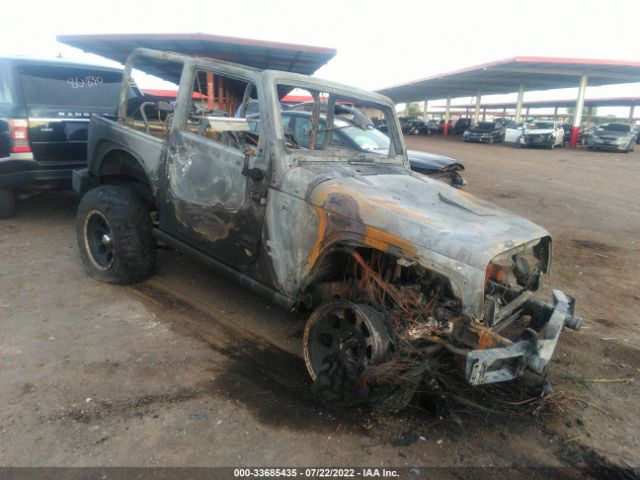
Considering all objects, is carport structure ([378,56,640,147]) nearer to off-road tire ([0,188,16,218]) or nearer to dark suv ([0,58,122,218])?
dark suv ([0,58,122,218])

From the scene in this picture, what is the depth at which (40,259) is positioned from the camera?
16.4 feet

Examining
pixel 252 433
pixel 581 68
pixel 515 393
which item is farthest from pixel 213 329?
pixel 581 68

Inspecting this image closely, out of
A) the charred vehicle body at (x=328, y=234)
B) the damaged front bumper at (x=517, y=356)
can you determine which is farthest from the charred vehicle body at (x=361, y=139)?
the damaged front bumper at (x=517, y=356)

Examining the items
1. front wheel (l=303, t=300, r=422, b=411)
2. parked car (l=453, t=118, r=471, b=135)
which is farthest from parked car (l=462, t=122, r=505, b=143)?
front wheel (l=303, t=300, r=422, b=411)

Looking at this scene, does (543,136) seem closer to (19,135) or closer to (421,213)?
(19,135)

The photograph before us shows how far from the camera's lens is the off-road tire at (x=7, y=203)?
19.8 ft

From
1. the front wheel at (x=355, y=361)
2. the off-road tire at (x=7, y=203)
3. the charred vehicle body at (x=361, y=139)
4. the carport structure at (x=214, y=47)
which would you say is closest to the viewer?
→ the front wheel at (x=355, y=361)

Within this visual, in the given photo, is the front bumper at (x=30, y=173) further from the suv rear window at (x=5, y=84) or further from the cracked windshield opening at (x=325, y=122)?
the cracked windshield opening at (x=325, y=122)

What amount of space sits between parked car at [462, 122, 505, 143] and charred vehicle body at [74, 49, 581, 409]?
24.6m

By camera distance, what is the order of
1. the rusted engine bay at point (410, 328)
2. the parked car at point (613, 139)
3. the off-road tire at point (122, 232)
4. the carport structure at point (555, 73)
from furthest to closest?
the carport structure at point (555, 73)
the parked car at point (613, 139)
the off-road tire at point (122, 232)
the rusted engine bay at point (410, 328)

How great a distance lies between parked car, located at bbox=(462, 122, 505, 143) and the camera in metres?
26.9

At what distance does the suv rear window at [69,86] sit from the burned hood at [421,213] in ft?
14.0

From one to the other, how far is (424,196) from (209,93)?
216 cm

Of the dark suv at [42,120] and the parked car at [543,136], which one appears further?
the parked car at [543,136]
